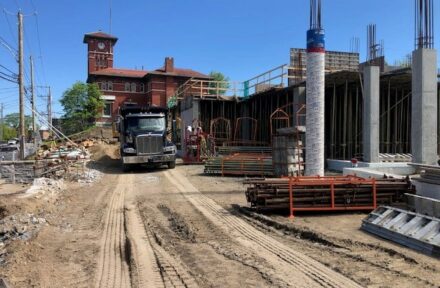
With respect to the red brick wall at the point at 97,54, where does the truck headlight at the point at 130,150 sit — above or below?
below

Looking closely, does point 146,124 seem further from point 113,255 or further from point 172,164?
point 113,255

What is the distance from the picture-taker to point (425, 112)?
13.5 m

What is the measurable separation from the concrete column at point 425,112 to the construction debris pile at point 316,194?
3.46 metres

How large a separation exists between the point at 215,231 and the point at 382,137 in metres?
16.3

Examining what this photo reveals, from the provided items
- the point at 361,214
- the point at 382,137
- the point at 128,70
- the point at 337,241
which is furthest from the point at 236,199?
the point at 128,70

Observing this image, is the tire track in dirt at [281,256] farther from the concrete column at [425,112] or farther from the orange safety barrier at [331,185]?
the concrete column at [425,112]

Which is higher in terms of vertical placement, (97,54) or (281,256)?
(97,54)

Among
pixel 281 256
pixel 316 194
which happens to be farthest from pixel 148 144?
pixel 281 256

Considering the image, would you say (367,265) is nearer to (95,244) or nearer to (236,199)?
(95,244)

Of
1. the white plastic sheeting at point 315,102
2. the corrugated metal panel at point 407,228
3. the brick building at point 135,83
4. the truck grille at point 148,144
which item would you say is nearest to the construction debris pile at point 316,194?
the corrugated metal panel at point 407,228

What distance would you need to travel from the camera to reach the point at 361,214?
10.7 meters

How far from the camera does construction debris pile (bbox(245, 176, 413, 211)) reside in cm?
1065

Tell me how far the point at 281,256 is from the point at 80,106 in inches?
2372

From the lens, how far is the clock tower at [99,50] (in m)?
71.4
